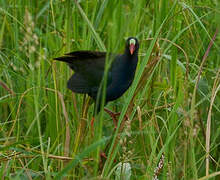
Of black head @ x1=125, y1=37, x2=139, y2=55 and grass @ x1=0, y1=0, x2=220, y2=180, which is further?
black head @ x1=125, y1=37, x2=139, y2=55

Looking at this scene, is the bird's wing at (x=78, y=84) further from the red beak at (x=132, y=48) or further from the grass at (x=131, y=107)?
the red beak at (x=132, y=48)

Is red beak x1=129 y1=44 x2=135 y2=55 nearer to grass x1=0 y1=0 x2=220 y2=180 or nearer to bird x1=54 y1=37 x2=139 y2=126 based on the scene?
bird x1=54 y1=37 x2=139 y2=126

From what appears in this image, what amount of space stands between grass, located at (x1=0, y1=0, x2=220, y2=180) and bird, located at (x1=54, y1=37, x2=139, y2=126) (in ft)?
0.23

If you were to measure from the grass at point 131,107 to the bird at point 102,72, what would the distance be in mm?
70

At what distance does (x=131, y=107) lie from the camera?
7.95 ft

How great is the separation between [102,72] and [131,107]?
49 centimetres

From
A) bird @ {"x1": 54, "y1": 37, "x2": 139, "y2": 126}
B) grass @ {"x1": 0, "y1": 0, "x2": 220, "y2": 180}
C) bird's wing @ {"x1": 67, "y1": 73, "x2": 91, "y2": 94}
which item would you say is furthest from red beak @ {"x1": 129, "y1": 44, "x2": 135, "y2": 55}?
bird's wing @ {"x1": 67, "y1": 73, "x2": 91, "y2": 94}

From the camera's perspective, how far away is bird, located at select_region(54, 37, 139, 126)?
2.76 meters

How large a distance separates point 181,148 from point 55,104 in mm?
694

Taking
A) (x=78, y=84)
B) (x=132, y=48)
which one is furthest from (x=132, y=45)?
(x=78, y=84)

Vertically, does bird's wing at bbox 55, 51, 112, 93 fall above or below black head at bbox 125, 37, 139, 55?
below

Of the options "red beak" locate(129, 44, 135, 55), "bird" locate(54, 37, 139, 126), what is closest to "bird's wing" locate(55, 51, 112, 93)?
"bird" locate(54, 37, 139, 126)

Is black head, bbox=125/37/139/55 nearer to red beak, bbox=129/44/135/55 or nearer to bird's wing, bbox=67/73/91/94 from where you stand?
red beak, bbox=129/44/135/55

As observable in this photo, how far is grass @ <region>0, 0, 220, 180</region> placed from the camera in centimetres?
211
